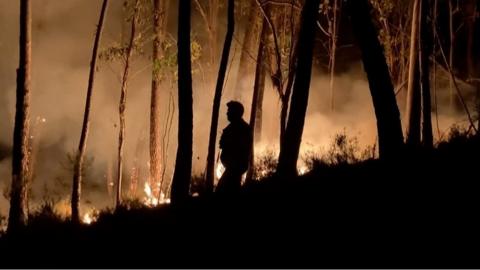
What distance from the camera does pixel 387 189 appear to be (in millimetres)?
7430

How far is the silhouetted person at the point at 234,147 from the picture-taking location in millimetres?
9219

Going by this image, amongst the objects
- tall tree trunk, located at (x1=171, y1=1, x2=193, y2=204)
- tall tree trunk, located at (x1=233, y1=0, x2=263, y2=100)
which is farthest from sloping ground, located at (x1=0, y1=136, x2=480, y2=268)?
tall tree trunk, located at (x1=233, y1=0, x2=263, y2=100)

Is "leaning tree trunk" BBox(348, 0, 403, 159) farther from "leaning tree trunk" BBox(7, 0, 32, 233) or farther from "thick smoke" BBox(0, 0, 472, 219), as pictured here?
"thick smoke" BBox(0, 0, 472, 219)

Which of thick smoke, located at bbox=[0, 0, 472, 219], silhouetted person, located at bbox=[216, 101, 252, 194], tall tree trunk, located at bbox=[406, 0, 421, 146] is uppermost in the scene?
thick smoke, located at bbox=[0, 0, 472, 219]

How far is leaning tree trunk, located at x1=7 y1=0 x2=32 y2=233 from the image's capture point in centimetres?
1140

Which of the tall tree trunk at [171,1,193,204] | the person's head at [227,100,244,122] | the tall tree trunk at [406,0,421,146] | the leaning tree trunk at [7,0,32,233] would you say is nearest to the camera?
the person's head at [227,100,244,122]

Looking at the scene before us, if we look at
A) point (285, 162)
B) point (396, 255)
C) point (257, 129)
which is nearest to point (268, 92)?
point (257, 129)

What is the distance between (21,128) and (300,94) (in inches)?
228

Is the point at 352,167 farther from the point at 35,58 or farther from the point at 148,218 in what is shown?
the point at 35,58

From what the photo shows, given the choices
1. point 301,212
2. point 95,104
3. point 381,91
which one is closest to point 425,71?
point 381,91

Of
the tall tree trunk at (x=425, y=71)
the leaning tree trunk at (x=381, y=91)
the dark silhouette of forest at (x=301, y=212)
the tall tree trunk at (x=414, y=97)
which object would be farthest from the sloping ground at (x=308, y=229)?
the tall tree trunk at (x=425, y=71)

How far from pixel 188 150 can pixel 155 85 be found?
8.44 meters

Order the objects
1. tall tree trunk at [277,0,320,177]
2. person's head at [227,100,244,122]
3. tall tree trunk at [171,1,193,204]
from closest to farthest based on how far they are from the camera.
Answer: person's head at [227,100,244,122] < tall tree trunk at [171,1,193,204] < tall tree trunk at [277,0,320,177]

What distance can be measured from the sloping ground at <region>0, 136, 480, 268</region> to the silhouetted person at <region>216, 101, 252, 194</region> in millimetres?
407
